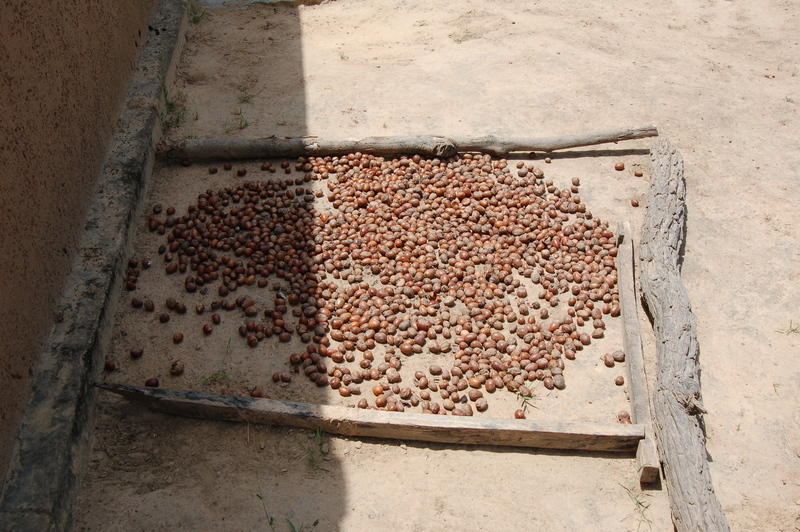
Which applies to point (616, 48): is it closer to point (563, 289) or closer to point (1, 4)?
point (563, 289)

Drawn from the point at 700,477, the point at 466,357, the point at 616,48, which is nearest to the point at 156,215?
the point at 466,357

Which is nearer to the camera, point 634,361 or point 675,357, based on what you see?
point 675,357

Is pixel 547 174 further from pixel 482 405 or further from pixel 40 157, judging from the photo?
pixel 40 157

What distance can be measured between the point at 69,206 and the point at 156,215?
761mm

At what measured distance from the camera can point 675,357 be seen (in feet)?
12.1

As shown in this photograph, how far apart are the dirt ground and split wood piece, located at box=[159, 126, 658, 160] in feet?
0.49

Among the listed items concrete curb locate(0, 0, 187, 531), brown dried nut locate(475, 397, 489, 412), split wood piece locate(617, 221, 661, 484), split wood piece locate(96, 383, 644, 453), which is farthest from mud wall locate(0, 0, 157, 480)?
split wood piece locate(617, 221, 661, 484)

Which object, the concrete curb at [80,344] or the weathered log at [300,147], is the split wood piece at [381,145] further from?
the concrete curb at [80,344]

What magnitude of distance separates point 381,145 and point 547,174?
1356 millimetres

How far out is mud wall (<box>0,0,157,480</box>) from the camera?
335cm

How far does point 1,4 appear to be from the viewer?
3.52m

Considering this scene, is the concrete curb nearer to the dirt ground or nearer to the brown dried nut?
the dirt ground

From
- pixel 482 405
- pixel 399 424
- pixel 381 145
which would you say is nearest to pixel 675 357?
pixel 482 405

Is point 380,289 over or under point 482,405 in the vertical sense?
over
